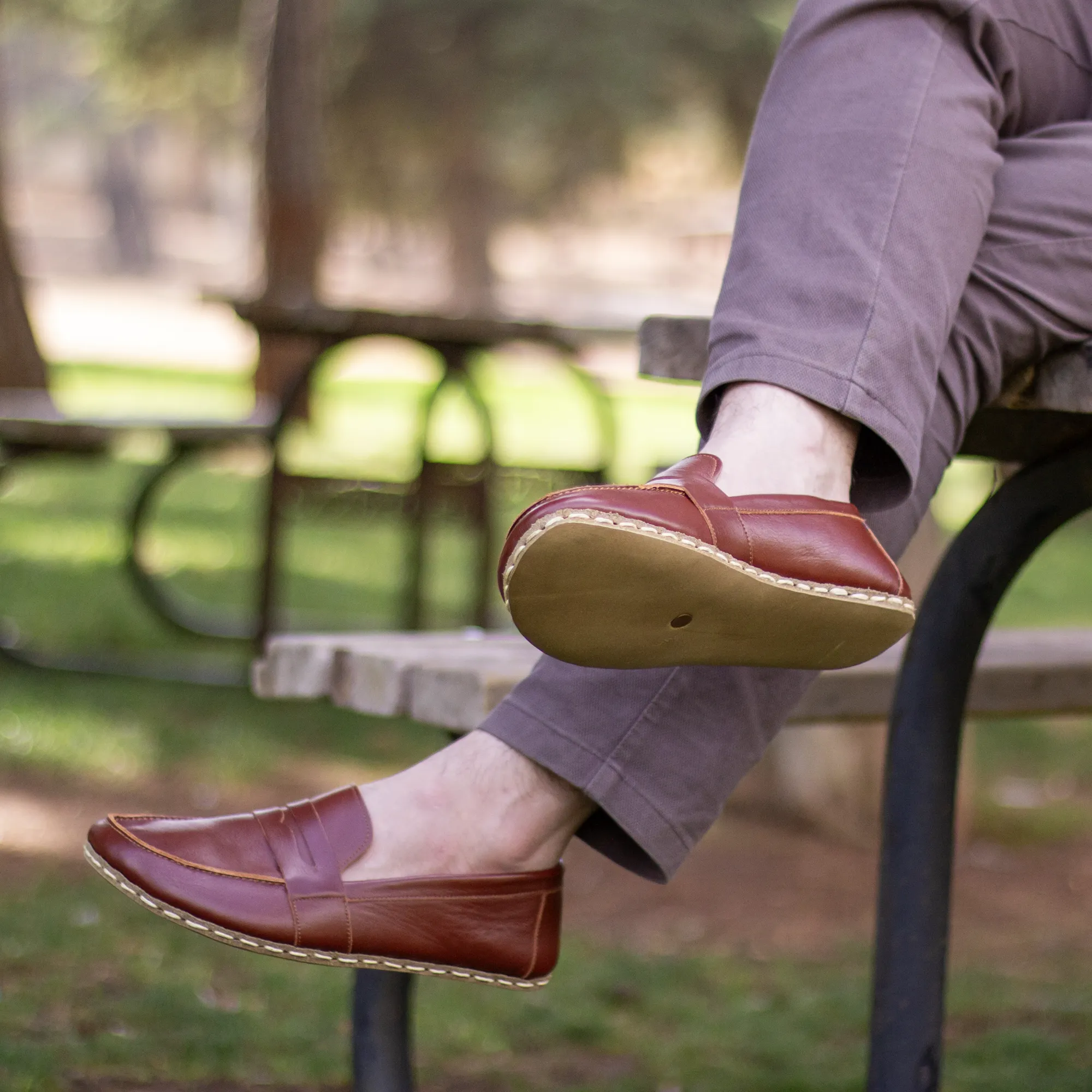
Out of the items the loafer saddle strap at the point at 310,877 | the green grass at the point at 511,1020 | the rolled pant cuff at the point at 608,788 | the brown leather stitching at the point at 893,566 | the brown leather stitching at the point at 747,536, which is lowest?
the green grass at the point at 511,1020

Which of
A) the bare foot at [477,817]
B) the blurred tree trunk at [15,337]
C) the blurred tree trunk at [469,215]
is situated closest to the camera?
the bare foot at [477,817]

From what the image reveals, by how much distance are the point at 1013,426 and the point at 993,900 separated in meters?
1.62

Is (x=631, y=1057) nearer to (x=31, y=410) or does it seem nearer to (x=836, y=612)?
(x=836, y=612)

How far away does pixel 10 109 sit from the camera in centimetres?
4122

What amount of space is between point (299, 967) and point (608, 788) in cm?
134

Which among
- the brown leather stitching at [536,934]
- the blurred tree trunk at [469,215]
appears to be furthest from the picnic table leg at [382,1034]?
the blurred tree trunk at [469,215]

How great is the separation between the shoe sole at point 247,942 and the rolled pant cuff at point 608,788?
7.0 inches

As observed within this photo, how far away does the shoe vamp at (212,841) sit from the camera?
1.20 metres

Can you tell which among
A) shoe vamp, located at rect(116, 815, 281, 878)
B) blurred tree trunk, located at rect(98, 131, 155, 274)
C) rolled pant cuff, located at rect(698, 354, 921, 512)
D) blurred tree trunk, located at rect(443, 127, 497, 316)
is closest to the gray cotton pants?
rolled pant cuff, located at rect(698, 354, 921, 512)

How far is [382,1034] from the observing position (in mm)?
1475

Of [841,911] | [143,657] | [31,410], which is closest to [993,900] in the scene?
[841,911]

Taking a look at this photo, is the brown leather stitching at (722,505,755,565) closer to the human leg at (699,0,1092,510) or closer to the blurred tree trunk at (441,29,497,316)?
the human leg at (699,0,1092,510)

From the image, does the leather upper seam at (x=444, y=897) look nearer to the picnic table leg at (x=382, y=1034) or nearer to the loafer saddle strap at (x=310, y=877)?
the loafer saddle strap at (x=310, y=877)

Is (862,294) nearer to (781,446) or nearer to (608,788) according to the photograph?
(781,446)
